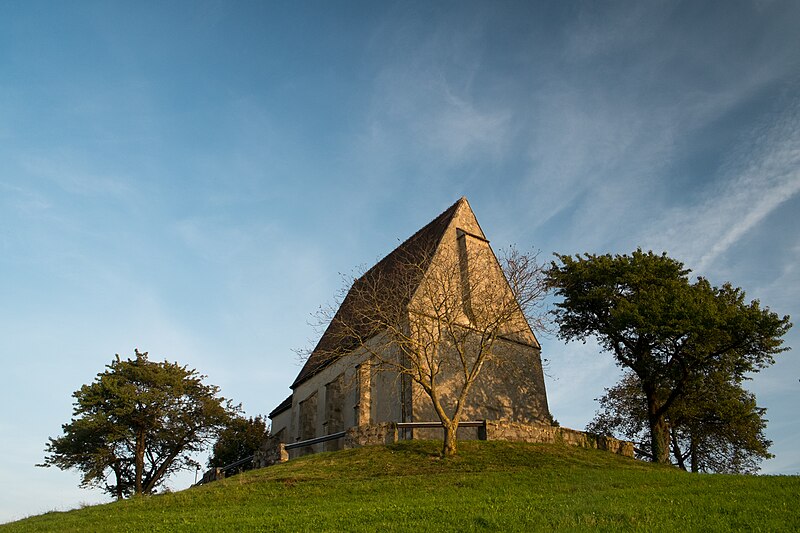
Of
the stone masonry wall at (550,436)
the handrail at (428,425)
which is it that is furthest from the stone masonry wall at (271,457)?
the stone masonry wall at (550,436)

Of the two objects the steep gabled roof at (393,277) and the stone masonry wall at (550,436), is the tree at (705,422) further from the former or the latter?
the steep gabled roof at (393,277)

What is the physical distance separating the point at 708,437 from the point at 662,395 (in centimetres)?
567

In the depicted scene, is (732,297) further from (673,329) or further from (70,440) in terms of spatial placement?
(70,440)

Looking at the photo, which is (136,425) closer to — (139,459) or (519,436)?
(139,459)

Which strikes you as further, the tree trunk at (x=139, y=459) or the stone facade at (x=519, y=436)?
the tree trunk at (x=139, y=459)

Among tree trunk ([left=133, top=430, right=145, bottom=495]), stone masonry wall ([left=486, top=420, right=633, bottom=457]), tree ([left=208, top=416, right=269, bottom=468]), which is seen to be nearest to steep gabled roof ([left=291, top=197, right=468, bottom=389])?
tree ([left=208, top=416, right=269, bottom=468])

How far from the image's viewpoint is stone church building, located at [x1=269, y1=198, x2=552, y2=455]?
25.0 meters

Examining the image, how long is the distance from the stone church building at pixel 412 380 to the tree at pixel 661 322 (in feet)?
11.1

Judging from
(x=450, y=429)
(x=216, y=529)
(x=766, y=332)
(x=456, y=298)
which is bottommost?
(x=216, y=529)

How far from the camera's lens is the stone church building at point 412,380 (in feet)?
82.2

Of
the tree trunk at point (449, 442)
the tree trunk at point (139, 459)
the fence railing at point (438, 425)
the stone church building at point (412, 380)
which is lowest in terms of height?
the tree trunk at point (139, 459)

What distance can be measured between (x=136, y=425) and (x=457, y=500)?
25.9 meters

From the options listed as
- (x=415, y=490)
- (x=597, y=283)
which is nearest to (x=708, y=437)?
(x=597, y=283)

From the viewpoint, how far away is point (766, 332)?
2359 cm
